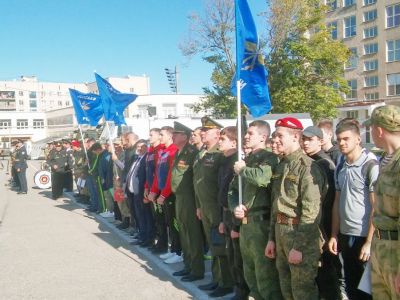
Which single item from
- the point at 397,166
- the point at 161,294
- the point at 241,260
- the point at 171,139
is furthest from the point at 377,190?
the point at 171,139

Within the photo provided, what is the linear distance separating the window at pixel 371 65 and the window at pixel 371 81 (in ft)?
2.81

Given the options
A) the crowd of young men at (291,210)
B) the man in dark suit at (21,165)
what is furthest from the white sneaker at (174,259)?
the man in dark suit at (21,165)

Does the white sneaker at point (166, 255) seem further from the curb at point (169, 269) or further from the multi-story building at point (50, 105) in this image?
the multi-story building at point (50, 105)

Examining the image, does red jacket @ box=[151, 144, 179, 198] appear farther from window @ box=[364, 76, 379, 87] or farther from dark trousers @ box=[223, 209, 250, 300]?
window @ box=[364, 76, 379, 87]

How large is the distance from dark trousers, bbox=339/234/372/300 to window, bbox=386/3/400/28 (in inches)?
1732

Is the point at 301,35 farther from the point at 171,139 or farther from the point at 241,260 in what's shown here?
the point at 241,260

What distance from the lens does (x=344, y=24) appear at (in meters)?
47.7

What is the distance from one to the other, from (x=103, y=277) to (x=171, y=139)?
224 centimetres

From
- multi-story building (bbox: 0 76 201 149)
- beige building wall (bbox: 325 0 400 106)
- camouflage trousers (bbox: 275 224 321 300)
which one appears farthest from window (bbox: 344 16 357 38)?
camouflage trousers (bbox: 275 224 321 300)

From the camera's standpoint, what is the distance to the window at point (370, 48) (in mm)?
44688

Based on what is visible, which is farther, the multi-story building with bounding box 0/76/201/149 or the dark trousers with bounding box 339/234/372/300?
the multi-story building with bounding box 0/76/201/149

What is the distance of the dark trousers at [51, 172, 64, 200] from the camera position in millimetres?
14156

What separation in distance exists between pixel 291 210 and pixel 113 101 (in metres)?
6.66

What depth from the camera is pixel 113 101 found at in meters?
9.58
